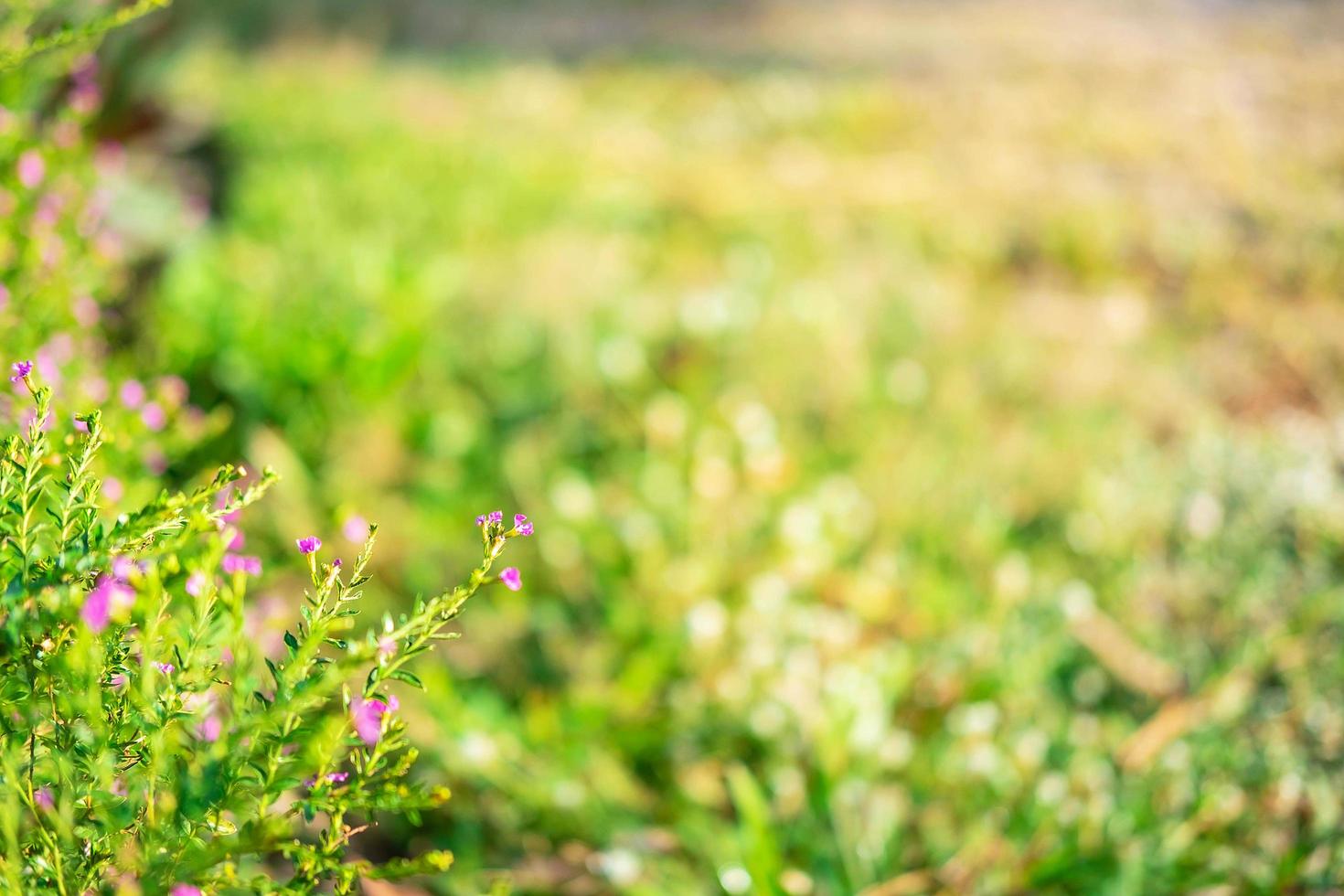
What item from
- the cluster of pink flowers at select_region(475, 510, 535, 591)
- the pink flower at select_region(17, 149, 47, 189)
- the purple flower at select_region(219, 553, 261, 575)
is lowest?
the purple flower at select_region(219, 553, 261, 575)

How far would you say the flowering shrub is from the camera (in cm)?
79

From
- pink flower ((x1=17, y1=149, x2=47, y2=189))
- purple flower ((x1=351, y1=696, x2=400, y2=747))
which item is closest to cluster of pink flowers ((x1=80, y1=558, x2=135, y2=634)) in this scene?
purple flower ((x1=351, y1=696, x2=400, y2=747))

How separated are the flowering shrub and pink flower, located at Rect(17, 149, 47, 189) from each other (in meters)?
0.95

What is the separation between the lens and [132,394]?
5.55 ft

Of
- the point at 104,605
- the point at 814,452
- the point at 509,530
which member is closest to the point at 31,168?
the point at 104,605

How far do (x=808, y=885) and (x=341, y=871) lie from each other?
3.87 feet

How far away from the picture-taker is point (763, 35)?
8.41m

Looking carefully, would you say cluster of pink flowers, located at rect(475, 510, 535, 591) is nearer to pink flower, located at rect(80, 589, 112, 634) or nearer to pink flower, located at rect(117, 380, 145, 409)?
pink flower, located at rect(80, 589, 112, 634)

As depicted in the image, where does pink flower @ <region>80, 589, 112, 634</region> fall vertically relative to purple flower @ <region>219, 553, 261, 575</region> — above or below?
above

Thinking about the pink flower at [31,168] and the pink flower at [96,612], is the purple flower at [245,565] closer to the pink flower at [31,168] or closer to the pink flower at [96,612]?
the pink flower at [96,612]

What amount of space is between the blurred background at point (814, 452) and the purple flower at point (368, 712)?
80 cm

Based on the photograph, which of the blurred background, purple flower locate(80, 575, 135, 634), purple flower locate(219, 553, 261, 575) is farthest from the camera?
the blurred background

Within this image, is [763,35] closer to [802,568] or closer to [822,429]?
[822,429]

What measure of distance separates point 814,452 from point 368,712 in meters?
2.08
